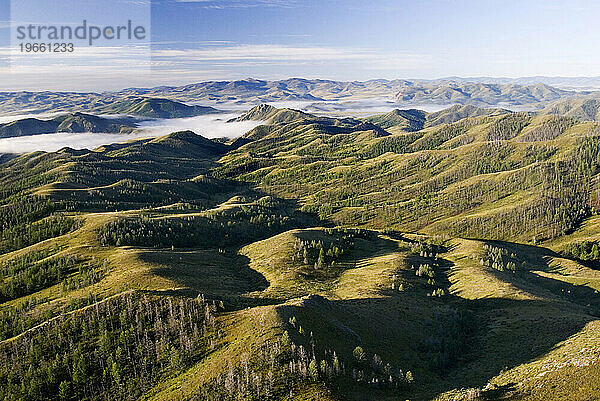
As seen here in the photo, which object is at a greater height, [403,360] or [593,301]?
[403,360]

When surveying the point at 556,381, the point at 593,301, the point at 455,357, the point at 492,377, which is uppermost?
the point at 556,381

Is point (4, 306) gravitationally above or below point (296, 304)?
below

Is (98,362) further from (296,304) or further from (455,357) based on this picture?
(455,357)

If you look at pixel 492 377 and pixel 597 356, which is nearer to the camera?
pixel 597 356

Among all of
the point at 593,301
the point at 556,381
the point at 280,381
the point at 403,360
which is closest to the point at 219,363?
the point at 280,381

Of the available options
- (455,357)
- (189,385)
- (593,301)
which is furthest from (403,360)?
(593,301)

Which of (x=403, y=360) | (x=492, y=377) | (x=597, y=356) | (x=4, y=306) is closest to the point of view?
(x=597, y=356)

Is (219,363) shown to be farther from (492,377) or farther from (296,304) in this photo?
(492,377)

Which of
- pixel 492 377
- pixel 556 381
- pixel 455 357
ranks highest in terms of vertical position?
pixel 556 381

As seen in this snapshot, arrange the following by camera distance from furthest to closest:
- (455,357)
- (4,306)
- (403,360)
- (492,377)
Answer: (4,306)
(455,357)
(403,360)
(492,377)
